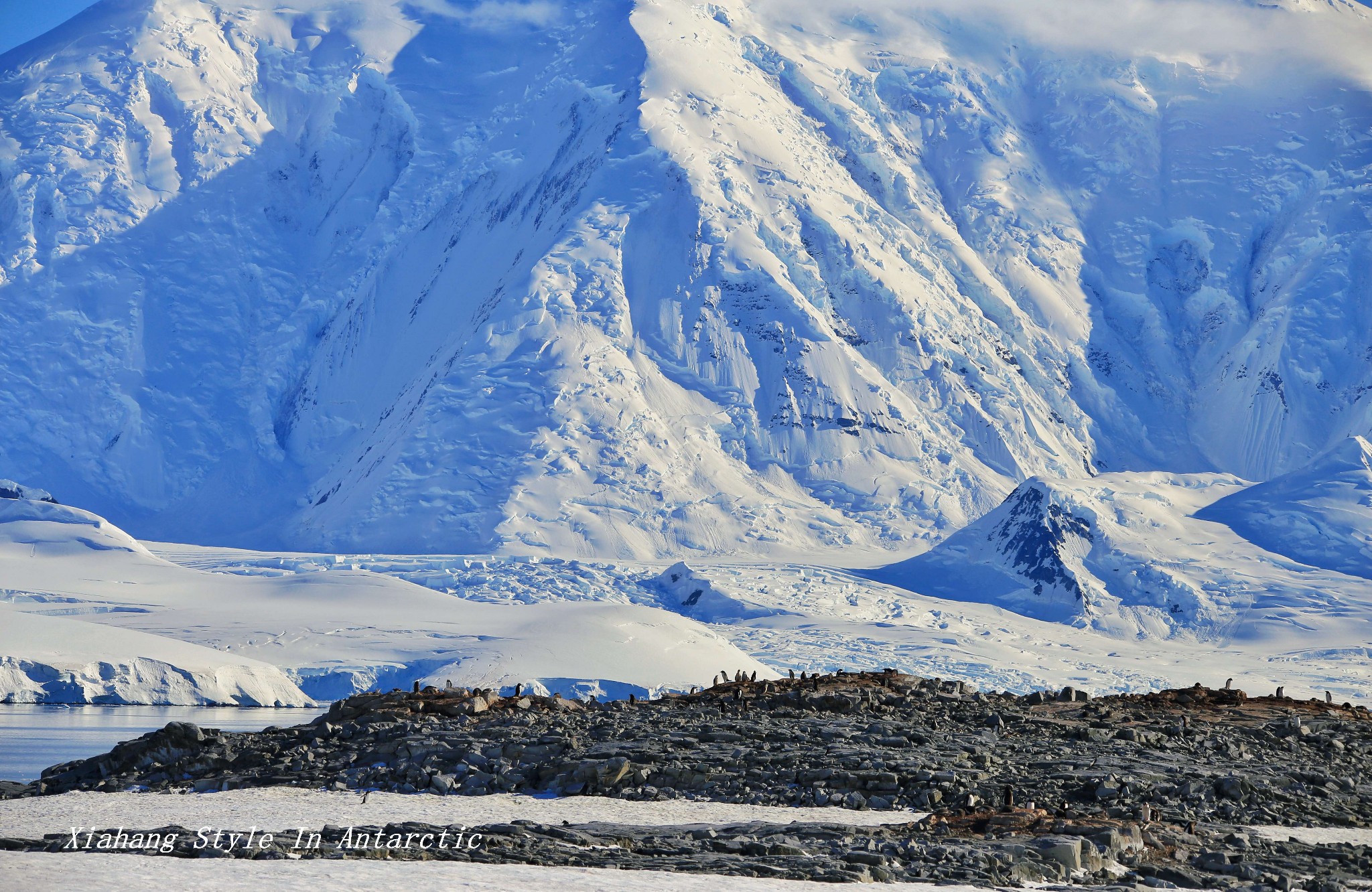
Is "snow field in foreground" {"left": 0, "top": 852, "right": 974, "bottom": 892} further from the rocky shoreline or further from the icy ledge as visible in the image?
the icy ledge

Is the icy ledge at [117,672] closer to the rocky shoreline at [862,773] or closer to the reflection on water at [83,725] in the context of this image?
the reflection on water at [83,725]

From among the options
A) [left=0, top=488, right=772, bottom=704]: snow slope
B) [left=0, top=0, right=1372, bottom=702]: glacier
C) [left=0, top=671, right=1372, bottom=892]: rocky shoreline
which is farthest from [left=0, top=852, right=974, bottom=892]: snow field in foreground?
[left=0, top=488, right=772, bottom=704]: snow slope

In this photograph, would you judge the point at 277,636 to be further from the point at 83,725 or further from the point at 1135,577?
the point at 1135,577

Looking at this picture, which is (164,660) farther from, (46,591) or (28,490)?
(28,490)

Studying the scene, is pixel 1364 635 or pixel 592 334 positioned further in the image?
pixel 592 334

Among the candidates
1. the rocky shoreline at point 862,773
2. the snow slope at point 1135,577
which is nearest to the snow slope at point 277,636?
the snow slope at point 1135,577

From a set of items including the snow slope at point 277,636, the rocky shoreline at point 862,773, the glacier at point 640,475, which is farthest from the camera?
the glacier at point 640,475

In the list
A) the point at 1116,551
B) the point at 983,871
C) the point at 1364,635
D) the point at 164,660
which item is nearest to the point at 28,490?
the point at 164,660
